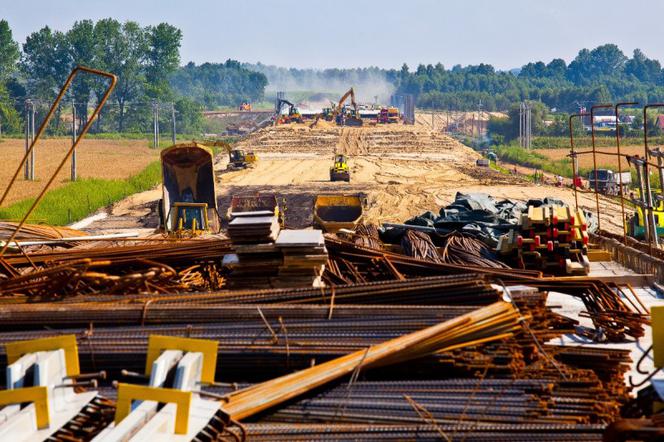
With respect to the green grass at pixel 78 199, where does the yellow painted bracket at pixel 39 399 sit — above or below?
above

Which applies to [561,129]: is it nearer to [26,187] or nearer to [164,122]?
[164,122]

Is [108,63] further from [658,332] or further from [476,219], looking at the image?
[658,332]

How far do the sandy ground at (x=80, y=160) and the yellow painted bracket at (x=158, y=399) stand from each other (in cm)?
3822

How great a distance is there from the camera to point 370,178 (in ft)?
173

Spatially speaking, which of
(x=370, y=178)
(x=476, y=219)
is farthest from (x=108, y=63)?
(x=476, y=219)

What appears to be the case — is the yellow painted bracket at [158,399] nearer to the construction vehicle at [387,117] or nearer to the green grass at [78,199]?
the green grass at [78,199]

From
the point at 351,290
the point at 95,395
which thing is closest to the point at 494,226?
the point at 351,290

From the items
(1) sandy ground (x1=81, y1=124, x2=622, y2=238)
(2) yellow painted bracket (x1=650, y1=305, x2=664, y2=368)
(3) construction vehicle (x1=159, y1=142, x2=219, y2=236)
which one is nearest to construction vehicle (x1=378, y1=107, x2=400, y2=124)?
(1) sandy ground (x1=81, y1=124, x2=622, y2=238)

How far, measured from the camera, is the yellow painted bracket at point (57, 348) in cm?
726

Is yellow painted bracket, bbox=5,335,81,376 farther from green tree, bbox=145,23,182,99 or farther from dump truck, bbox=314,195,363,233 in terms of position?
green tree, bbox=145,23,182,99

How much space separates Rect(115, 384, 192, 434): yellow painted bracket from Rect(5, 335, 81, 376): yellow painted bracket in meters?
1.02

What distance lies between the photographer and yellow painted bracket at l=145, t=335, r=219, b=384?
7.18 metres

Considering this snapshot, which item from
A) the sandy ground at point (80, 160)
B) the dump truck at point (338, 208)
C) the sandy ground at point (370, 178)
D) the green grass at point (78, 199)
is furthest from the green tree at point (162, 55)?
the dump truck at point (338, 208)

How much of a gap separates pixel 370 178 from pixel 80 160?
95.3 feet
